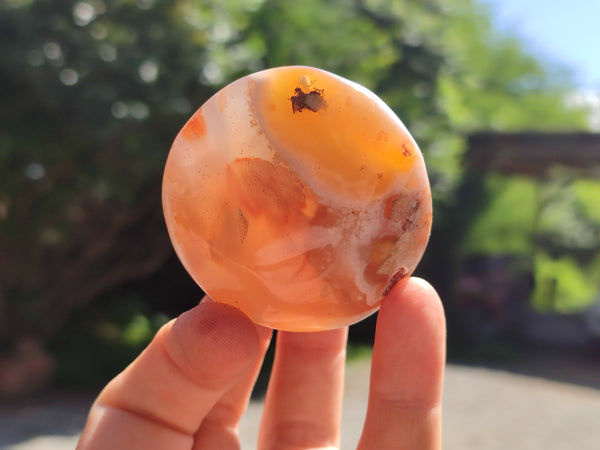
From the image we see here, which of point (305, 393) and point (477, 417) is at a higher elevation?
point (305, 393)

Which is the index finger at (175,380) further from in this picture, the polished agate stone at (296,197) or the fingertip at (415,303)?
the fingertip at (415,303)

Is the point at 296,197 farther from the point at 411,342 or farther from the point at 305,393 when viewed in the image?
the point at 305,393

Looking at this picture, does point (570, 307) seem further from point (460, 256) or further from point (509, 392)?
point (509, 392)

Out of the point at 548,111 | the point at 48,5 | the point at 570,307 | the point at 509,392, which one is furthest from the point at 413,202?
the point at 548,111

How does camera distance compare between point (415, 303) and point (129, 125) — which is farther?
point (129, 125)

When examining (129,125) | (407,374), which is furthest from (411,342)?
(129,125)

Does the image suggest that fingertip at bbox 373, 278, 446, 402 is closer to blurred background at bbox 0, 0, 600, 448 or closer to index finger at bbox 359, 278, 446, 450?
index finger at bbox 359, 278, 446, 450

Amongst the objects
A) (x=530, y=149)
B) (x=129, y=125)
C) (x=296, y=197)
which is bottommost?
(x=530, y=149)
